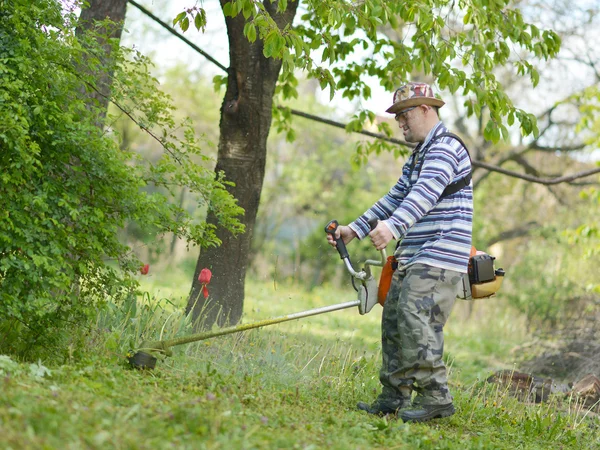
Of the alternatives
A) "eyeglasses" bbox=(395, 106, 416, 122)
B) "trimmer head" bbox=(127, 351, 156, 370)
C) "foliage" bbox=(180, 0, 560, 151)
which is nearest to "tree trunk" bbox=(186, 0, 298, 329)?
"foliage" bbox=(180, 0, 560, 151)

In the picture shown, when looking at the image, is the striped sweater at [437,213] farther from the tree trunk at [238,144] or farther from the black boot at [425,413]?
the tree trunk at [238,144]

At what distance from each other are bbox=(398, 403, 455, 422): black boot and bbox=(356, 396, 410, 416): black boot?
11cm

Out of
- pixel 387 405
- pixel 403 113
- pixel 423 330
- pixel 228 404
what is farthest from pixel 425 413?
pixel 403 113

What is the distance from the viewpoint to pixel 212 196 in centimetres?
492

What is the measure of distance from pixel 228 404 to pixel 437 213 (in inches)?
67.3

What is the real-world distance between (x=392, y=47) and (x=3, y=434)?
587 centimetres

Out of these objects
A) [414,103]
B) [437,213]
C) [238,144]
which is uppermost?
[414,103]

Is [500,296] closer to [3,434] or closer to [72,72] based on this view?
[72,72]

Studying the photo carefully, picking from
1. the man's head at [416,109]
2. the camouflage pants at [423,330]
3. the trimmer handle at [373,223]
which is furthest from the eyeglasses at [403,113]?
the camouflage pants at [423,330]

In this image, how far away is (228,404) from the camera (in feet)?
11.8

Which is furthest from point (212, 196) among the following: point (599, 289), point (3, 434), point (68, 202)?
point (599, 289)

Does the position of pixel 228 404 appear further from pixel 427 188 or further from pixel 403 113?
Answer: pixel 403 113

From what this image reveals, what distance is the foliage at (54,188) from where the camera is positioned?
13.0 ft

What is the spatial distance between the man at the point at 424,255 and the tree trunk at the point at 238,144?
1.89 metres
